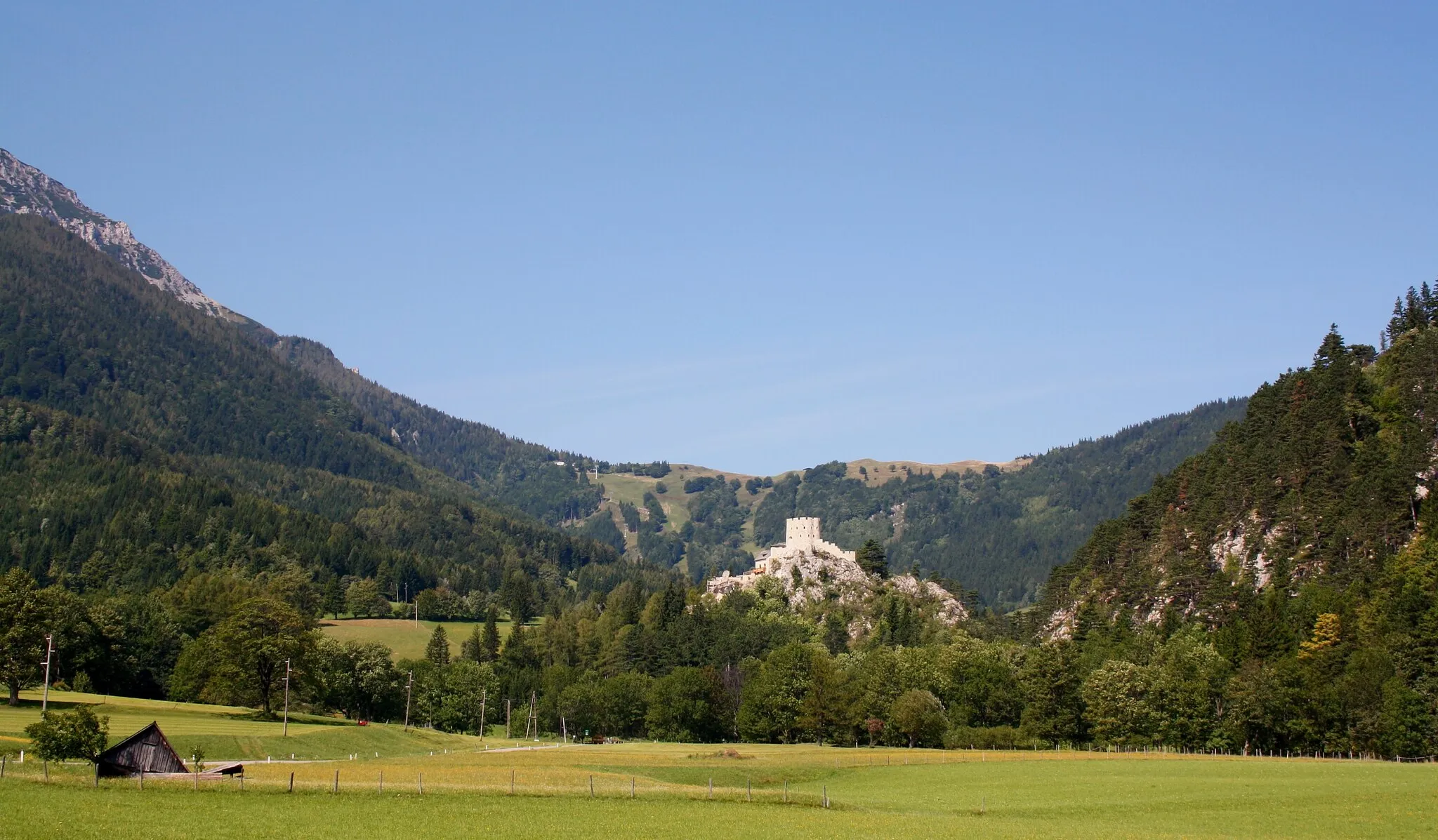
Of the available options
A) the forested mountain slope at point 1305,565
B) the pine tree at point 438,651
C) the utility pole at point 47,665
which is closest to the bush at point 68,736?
the utility pole at point 47,665

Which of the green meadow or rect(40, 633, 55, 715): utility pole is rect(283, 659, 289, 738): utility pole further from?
rect(40, 633, 55, 715): utility pole

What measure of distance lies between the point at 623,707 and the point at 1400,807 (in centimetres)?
11852

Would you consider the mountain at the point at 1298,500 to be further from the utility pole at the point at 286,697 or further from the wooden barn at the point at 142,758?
the wooden barn at the point at 142,758

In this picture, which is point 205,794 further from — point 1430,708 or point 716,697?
point 716,697

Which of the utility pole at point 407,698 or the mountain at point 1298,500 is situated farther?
the utility pole at point 407,698

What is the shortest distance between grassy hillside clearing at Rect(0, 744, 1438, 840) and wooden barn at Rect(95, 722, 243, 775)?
1.59m

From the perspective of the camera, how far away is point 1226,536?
161m

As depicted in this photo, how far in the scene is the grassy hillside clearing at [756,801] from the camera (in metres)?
53.2

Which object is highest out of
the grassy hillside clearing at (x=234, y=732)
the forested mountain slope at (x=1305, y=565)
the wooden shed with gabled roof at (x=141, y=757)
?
the forested mountain slope at (x=1305, y=565)

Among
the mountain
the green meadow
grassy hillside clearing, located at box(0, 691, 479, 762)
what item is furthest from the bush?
the mountain

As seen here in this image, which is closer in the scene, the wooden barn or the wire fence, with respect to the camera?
the wire fence

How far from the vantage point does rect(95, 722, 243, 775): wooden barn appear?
63.5 m

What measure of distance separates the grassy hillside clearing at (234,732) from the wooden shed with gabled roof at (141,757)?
16.4m

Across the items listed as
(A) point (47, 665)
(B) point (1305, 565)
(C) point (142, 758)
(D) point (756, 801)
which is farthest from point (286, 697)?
(B) point (1305, 565)
